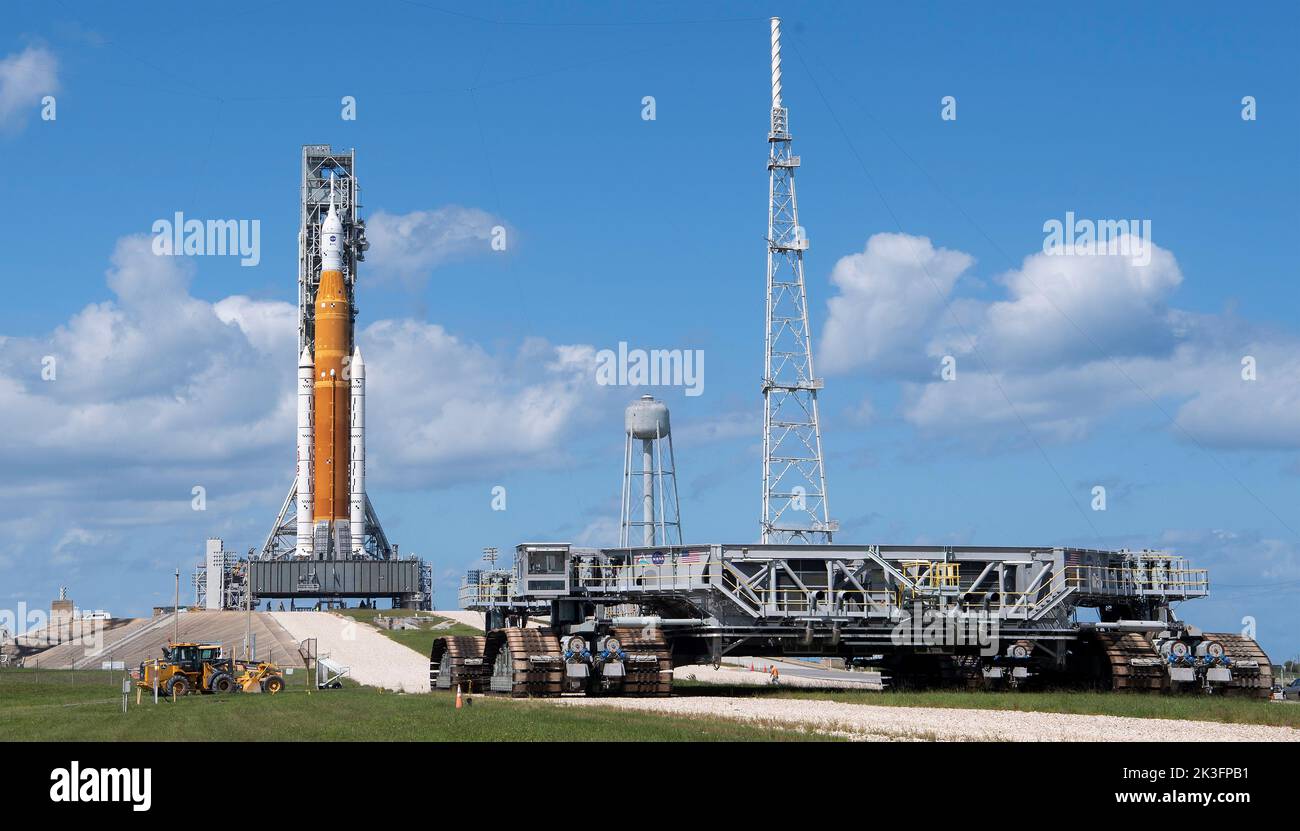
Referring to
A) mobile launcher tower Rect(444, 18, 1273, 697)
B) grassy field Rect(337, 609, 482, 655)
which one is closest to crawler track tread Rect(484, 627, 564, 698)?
mobile launcher tower Rect(444, 18, 1273, 697)

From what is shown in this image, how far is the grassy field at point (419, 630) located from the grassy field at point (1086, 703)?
34.3 meters

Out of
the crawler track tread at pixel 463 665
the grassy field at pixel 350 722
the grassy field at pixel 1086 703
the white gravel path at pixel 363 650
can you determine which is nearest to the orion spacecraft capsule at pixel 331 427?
the white gravel path at pixel 363 650

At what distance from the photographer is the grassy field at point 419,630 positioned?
276 feet

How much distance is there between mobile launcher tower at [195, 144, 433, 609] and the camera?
363ft

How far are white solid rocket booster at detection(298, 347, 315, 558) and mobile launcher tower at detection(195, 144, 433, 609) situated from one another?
7 centimetres

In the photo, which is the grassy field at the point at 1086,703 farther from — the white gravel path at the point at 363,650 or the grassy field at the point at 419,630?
the grassy field at the point at 419,630

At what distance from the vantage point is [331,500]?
4387 inches

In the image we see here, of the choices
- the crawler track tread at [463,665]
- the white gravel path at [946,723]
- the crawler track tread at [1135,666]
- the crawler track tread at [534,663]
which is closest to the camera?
the white gravel path at [946,723]

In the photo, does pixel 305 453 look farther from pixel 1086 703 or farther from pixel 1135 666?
pixel 1086 703

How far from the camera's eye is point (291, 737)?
2803cm

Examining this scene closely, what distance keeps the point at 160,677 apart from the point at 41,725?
14271mm

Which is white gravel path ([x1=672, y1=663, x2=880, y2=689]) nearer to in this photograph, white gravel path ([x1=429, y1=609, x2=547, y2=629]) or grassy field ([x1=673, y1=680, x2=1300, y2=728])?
grassy field ([x1=673, y1=680, x2=1300, y2=728])
